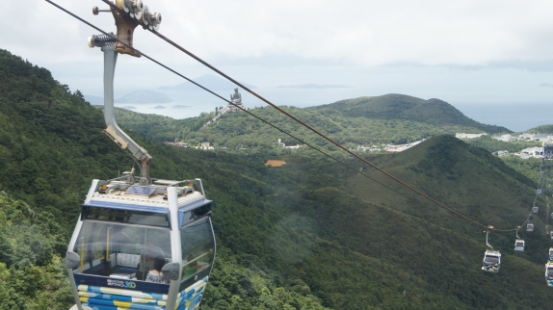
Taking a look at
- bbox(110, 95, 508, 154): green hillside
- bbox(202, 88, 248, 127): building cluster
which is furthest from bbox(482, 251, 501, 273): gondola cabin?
bbox(202, 88, 248, 127): building cluster

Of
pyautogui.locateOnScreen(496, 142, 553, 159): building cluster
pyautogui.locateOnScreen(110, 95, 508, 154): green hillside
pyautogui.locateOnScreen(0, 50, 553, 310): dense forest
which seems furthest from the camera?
pyautogui.locateOnScreen(110, 95, 508, 154): green hillside

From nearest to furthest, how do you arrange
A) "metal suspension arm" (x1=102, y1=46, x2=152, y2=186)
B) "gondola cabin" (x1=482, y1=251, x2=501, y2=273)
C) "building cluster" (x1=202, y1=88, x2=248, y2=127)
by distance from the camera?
"metal suspension arm" (x1=102, y1=46, x2=152, y2=186) → "gondola cabin" (x1=482, y1=251, x2=501, y2=273) → "building cluster" (x1=202, y1=88, x2=248, y2=127)

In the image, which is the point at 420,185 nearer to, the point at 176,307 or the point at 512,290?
the point at 512,290

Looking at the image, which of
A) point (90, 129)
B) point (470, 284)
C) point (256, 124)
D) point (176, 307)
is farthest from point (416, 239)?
point (256, 124)

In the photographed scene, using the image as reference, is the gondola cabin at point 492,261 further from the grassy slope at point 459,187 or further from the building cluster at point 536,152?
the building cluster at point 536,152

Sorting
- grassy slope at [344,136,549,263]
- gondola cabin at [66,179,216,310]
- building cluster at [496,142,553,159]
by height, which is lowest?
grassy slope at [344,136,549,263]

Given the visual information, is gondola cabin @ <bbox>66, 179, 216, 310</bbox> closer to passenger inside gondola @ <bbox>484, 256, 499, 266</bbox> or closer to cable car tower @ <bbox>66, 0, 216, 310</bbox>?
cable car tower @ <bbox>66, 0, 216, 310</bbox>

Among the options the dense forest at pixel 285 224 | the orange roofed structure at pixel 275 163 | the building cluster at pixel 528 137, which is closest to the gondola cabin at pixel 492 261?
the dense forest at pixel 285 224
